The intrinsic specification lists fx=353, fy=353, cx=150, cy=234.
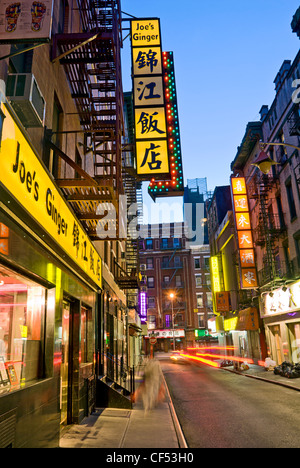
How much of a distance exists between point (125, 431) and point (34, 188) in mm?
6633

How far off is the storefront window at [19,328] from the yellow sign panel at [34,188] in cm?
98

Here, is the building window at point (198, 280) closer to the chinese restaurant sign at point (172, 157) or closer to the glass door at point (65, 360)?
the chinese restaurant sign at point (172, 157)

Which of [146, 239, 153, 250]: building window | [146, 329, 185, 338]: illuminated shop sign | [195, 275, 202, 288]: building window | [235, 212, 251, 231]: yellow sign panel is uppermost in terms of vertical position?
[146, 239, 153, 250]: building window

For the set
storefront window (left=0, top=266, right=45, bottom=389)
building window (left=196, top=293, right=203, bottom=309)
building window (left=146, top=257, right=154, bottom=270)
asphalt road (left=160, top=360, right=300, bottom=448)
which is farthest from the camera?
building window (left=146, top=257, right=154, bottom=270)

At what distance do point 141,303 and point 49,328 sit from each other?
136 ft

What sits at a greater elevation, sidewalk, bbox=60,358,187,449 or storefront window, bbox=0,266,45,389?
storefront window, bbox=0,266,45,389

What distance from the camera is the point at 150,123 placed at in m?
13.9

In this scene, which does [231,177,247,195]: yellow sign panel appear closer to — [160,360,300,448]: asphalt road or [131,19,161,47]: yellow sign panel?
[131,19,161,47]: yellow sign panel

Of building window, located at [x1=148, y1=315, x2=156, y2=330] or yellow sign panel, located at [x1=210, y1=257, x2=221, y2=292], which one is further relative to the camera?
building window, located at [x1=148, y1=315, x2=156, y2=330]

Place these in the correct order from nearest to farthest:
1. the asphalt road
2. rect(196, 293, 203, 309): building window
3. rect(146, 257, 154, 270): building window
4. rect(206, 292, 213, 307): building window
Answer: the asphalt road < rect(206, 292, 213, 307): building window < rect(196, 293, 203, 309): building window < rect(146, 257, 154, 270): building window

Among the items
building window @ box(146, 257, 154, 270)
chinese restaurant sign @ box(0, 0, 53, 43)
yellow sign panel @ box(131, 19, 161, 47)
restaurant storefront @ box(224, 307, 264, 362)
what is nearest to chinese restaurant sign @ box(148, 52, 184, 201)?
yellow sign panel @ box(131, 19, 161, 47)

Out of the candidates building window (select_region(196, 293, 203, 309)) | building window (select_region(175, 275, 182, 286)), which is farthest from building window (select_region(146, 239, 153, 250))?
building window (select_region(196, 293, 203, 309))

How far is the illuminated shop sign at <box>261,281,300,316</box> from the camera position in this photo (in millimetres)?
22969

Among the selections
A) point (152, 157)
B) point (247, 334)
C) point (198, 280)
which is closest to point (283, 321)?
point (247, 334)
